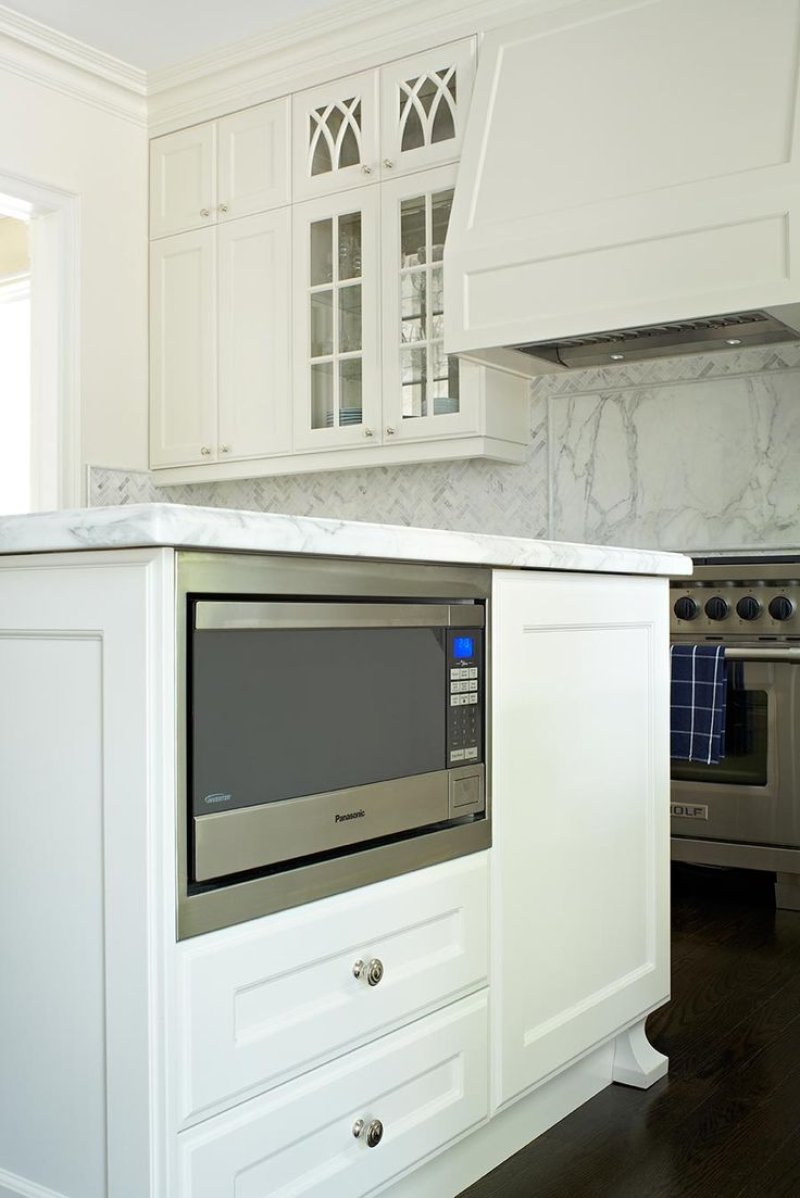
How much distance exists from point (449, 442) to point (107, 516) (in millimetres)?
2434

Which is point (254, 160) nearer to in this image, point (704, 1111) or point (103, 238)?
point (103, 238)

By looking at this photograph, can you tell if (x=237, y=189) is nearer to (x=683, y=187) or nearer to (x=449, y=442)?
(x=449, y=442)

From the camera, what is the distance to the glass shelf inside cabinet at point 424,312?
3488mm

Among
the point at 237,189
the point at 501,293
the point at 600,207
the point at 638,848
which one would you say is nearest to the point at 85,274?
the point at 237,189

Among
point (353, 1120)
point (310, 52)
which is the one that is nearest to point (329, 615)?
point (353, 1120)

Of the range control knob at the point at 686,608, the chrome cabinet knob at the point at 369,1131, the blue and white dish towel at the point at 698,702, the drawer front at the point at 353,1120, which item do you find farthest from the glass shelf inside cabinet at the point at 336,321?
the chrome cabinet knob at the point at 369,1131

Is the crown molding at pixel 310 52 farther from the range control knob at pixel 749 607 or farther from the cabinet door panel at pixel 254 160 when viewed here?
the range control knob at pixel 749 607

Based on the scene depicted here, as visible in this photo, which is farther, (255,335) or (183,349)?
(183,349)

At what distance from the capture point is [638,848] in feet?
6.86

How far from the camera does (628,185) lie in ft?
9.63

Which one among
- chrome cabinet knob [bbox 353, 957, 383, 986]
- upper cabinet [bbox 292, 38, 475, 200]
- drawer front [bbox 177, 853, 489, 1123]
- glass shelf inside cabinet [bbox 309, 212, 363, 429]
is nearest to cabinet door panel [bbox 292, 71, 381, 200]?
→ upper cabinet [bbox 292, 38, 475, 200]

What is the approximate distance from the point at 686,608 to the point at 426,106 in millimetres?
1704

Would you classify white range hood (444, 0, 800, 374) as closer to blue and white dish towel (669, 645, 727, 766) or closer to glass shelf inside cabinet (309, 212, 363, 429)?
glass shelf inside cabinet (309, 212, 363, 429)

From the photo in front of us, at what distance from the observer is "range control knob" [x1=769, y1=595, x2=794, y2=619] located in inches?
126
